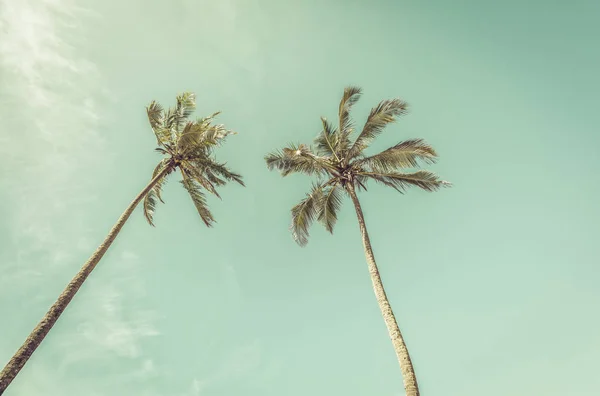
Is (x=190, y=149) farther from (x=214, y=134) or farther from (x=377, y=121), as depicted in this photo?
(x=377, y=121)

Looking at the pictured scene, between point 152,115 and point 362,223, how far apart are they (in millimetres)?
10871

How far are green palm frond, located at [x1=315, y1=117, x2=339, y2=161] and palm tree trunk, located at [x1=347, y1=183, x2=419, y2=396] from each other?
3.27 meters

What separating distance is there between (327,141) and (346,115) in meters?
1.41

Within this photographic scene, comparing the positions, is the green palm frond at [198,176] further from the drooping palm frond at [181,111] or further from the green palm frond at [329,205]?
the green palm frond at [329,205]

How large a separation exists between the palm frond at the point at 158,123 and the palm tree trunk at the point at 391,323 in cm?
882

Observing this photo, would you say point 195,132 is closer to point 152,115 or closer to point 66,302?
point 152,115

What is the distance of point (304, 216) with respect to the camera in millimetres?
14336

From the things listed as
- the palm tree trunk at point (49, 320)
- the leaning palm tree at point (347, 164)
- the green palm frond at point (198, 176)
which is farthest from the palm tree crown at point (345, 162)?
the palm tree trunk at point (49, 320)

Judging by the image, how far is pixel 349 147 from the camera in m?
13.9

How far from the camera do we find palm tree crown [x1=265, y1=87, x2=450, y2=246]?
503 inches

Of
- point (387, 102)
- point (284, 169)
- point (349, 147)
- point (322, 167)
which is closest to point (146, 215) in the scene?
point (284, 169)

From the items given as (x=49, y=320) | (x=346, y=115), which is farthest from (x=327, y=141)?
(x=49, y=320)

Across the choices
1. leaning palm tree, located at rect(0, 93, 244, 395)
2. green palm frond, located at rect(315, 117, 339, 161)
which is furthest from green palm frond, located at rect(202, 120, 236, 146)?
green palm frond, located at rect(315, 117, 339, 161)

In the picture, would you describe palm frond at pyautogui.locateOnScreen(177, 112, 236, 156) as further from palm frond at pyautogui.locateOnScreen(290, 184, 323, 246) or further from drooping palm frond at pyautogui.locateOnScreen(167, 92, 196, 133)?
palm frond at pyautogui.locateOnScreen(290, 184, 323, 246)
